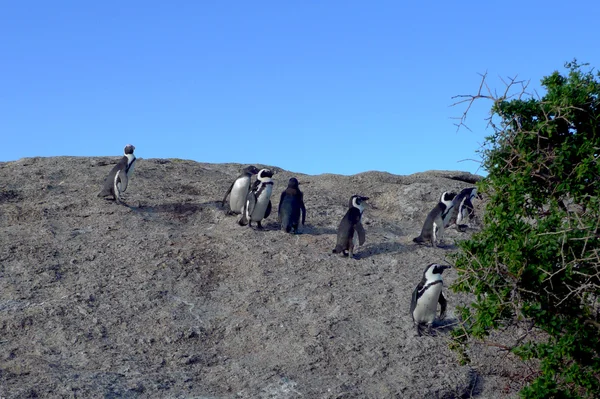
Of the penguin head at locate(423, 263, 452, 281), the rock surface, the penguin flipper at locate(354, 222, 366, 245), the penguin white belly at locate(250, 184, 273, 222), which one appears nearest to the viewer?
the rock surface

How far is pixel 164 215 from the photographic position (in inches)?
520

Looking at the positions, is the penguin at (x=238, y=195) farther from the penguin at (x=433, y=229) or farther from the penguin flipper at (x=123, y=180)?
the penguin at (x=433, y=229)

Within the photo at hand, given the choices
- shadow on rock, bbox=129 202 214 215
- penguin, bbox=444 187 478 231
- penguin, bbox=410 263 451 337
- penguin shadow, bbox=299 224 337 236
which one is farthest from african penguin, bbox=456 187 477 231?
shadow on rock, bbox=129 202 214 215

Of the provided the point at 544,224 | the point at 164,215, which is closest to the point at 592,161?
the point at 544,224

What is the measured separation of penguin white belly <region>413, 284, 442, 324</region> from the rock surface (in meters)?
0.24

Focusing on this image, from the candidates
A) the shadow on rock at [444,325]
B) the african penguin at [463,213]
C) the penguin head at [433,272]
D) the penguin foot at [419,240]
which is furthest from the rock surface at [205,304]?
the penguin head at [433,272]

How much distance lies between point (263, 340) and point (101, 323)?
2003 millimetres

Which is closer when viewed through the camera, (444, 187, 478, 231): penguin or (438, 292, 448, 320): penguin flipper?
(438, 292, 448, 320): penguin flipper

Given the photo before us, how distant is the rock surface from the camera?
7770mm

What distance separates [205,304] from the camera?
9.73m

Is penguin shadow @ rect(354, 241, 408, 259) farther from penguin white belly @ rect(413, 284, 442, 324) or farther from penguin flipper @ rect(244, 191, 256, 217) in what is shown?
penguin white belly @ rect(413, 284, 442, 324)

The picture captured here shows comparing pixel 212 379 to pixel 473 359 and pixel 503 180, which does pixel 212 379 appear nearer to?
pixel 473 359

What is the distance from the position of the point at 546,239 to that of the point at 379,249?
206 inches

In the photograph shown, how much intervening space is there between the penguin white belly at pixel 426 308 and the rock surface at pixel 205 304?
237mm
